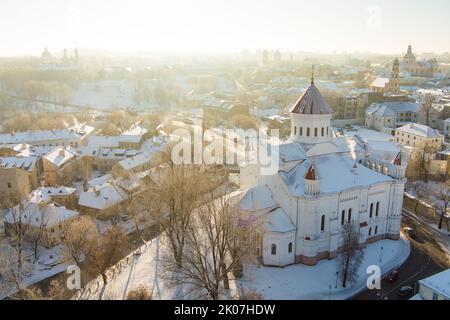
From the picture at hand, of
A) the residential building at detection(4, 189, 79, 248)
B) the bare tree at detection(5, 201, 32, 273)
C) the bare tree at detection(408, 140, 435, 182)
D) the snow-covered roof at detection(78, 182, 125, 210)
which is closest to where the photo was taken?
the bare tree at detection(5, 201, 32, 273)

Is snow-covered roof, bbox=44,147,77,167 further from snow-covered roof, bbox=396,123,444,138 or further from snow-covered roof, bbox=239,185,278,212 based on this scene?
snow-covered roof, bbox=396,123,444,138

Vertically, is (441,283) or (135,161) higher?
(441,283)

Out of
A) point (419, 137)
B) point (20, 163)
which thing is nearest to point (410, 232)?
point (419, 137)

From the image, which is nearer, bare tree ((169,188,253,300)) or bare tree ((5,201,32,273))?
bare tree ((169,188,253,300))

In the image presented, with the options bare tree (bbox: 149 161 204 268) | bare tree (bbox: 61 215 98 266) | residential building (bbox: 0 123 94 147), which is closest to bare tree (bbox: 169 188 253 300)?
bare tree (bbox: 149 161 204 268)

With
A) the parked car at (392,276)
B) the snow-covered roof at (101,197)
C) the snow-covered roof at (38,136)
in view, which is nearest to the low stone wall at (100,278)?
the snow-covered roof at (101,197)

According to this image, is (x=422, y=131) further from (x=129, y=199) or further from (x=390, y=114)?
(x=129, y=199)
